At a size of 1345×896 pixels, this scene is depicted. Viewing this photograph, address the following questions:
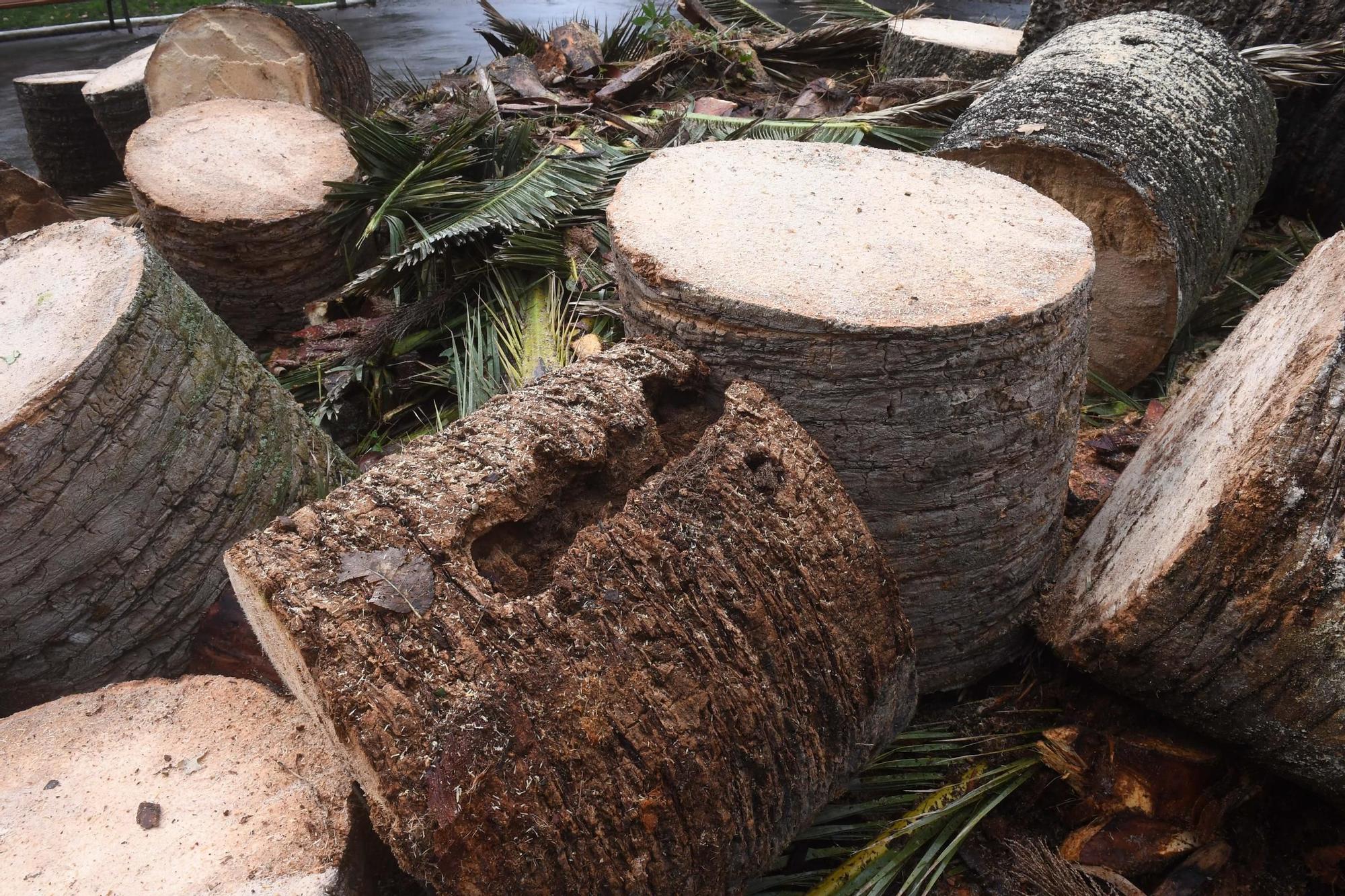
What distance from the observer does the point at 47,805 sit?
1498 millimetres

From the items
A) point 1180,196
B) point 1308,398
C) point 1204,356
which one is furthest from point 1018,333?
point 1204,356

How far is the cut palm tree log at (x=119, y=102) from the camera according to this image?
485 centimetres

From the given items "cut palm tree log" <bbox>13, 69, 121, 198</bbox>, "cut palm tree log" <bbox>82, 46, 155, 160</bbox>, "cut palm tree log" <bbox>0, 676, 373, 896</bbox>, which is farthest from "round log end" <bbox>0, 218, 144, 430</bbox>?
"cut palm tree log" <bbox>13, 69, 121, 198</bbox>

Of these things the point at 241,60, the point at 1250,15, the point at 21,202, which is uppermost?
the point at 1250,15

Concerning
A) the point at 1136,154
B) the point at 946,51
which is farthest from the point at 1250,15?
the point at 1136,154

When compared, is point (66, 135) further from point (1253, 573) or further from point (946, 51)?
point (1253, 573)

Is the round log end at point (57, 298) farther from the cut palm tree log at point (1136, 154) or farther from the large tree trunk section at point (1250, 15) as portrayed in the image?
the large tree trunk section at point (1250, 15)

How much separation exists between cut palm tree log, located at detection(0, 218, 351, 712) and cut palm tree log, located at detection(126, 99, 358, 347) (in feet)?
3.83

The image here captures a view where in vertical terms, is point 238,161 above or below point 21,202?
above

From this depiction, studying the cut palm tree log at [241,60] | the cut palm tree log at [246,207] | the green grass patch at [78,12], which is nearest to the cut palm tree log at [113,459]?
the cut palm tree log at [246,207]

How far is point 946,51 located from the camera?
14.1ft

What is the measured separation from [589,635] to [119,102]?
16.1ft

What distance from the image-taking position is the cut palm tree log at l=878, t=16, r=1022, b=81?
423 cm

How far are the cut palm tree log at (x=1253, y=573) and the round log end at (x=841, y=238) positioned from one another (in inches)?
15.7
